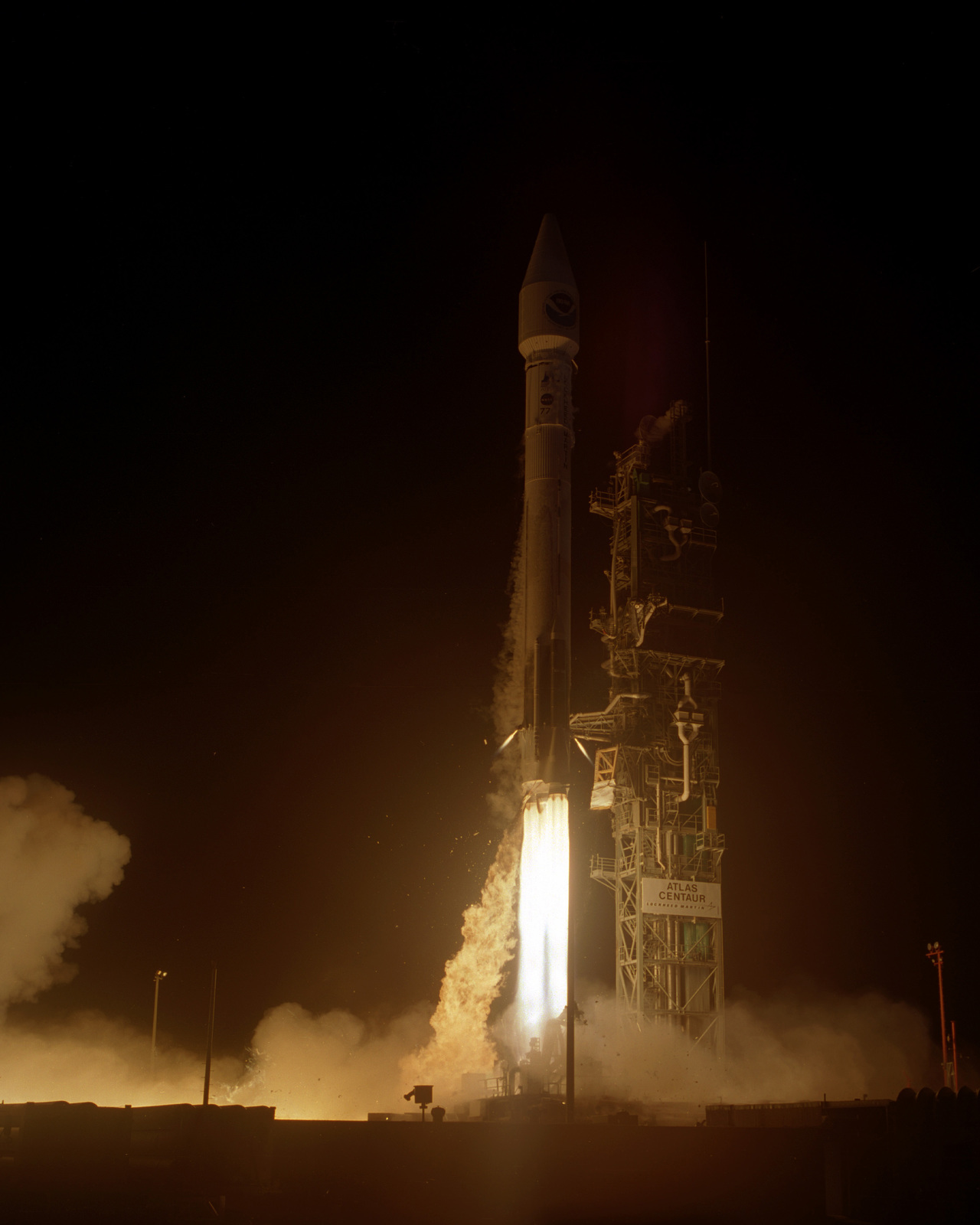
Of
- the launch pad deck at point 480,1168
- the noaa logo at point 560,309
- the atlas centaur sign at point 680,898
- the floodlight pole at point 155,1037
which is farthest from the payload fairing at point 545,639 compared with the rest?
the floodlight pole at point 155,1037

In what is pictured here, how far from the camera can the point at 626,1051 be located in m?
51.1

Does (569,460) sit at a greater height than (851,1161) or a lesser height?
greater

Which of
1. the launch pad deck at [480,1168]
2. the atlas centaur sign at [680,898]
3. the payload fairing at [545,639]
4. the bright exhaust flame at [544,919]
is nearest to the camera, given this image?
the launch pad deck at [480,1168]

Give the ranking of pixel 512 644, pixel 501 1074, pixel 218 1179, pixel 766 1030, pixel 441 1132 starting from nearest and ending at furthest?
pixel 218 1179 → pixel 441 1132 → pixel 501 1074 → pixel 512 644 → pixel 766 1030

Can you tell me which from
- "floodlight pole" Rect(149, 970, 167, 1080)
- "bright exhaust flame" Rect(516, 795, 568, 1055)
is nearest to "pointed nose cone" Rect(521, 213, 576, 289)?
"bright exhaust flame" Rect(516, 795, 568, 1055)

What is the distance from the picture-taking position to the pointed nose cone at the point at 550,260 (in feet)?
172

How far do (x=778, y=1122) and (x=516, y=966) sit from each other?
11.2 m

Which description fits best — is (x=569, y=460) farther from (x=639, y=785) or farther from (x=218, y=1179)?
(x=218, y=1179)

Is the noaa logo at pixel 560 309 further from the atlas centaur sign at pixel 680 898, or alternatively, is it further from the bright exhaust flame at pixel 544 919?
the atlas centaur sign at pixel 680 898

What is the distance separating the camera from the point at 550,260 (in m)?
52.8

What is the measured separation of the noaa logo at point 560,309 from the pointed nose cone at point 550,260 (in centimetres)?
66

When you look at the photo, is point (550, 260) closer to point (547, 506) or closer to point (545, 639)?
point (547, 506)

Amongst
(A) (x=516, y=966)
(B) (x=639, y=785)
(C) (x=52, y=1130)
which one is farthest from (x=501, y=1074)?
(C) (x=52, y=1130)

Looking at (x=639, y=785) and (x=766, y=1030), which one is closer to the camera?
(x=639, y=785)
